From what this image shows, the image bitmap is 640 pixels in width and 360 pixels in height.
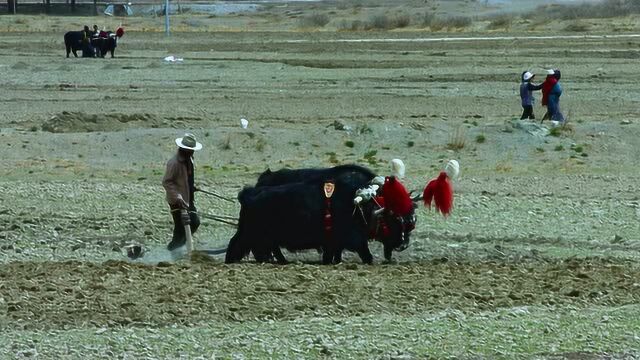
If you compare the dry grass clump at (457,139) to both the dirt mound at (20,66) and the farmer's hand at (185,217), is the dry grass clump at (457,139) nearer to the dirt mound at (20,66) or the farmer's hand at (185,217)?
the farmer's hand at (185,217)

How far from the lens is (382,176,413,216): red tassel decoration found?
43.9ft

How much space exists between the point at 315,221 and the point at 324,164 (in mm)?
8022

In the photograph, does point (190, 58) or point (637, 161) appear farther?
point (190, 58)

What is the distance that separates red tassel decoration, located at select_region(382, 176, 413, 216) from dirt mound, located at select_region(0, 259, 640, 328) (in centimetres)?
75

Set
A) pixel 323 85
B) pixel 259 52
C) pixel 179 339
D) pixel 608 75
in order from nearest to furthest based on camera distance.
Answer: pixel 179 339, pixel 323 85, pixel 608 75, pixel 259 52

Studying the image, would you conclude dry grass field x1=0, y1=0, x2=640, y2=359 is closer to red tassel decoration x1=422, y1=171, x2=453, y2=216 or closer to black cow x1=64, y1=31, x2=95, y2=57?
red tassel decoration x1=422, y1=171, x2=453, y2=216

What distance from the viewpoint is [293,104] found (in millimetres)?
30672

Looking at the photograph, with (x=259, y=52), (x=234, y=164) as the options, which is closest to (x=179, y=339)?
(x=234, y=164)

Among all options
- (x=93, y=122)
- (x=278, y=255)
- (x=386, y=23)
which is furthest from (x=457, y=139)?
(x=386, y=23)

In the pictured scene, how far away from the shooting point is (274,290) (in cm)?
1096

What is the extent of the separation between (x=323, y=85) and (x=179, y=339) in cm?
2616

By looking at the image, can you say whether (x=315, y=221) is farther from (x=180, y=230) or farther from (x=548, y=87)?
(x=548, y=87)

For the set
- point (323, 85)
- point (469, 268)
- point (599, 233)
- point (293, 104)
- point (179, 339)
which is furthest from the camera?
point (323, 85)

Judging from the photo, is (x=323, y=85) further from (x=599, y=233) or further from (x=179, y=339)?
(x=179, y=339)
